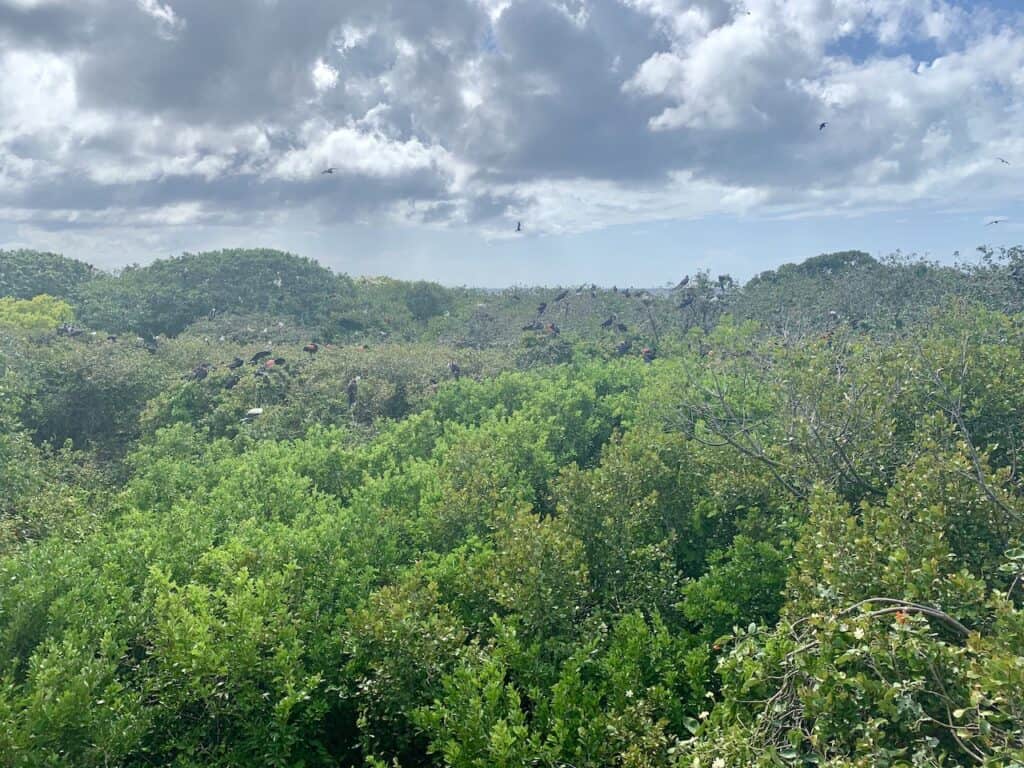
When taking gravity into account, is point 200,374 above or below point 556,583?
above

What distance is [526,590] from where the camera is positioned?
7.51 meters

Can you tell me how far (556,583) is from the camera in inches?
304

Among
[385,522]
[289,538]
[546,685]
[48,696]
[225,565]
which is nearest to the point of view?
[48,696]

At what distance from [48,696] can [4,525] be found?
737 cm

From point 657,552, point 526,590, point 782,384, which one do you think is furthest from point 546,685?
point 782,384

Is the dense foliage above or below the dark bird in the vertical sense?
below

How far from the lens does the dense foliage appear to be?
477cm

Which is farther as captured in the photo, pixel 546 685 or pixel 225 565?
pixel 225 565

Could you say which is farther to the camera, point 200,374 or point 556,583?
point 200,374

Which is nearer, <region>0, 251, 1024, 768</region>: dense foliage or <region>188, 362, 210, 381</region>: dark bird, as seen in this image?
<region>0, 251, 1024, 768</region>: dense foliage

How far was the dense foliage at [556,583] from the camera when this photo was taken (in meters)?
4.77

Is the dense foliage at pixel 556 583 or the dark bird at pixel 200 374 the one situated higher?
the dark bird at pixel 200 374

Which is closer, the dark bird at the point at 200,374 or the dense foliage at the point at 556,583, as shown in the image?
the dense foliage at the point at 556,583

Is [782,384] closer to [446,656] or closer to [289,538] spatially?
[446,656]
